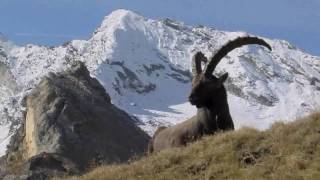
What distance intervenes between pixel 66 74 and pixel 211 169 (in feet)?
256

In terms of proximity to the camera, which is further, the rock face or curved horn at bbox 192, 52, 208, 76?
the rock face

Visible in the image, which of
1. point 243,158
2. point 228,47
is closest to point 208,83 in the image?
point 228,47

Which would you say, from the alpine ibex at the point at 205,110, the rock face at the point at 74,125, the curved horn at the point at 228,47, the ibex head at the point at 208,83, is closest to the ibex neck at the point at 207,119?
the alpine ibex at the point at 205,110

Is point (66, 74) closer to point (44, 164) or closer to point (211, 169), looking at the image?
point (44, 164)

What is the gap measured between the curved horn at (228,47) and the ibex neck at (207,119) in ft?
3.20

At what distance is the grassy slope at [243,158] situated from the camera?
12.8 metres

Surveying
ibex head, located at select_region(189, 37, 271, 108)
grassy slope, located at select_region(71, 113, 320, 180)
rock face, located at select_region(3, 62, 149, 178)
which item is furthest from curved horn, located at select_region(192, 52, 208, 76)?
rock face, located at select_region(3, 62, 149, 178)

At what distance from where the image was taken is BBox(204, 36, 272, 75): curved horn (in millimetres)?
19141

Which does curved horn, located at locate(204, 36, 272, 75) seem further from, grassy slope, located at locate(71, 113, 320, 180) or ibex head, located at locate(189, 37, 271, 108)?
grassy slope, located at locate(71, 113, 320, 180)

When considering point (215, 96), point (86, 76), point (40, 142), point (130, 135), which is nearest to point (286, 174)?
point (215, 96)

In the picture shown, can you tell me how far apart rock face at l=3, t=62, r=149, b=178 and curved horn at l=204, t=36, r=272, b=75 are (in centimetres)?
3003

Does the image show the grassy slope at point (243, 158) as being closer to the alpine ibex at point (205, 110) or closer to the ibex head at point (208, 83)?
the alpine ibex at point (205, 110)

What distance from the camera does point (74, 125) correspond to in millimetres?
68500

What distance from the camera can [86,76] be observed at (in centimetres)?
9050
